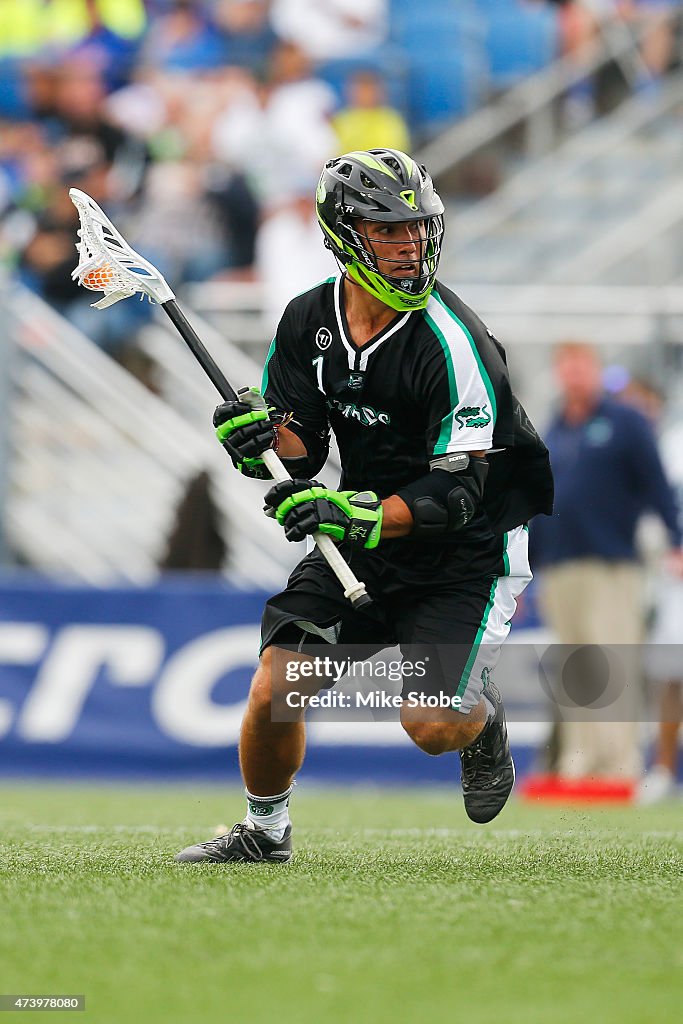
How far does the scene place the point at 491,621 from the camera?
16.4ft

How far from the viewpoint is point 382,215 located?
15.6 feet

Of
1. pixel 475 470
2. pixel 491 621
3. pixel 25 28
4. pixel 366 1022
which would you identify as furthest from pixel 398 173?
pixel 25 28

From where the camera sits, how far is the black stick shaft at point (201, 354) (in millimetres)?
5023

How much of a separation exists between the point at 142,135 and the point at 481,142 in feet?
10.1

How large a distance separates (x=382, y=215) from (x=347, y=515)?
91 centimetres

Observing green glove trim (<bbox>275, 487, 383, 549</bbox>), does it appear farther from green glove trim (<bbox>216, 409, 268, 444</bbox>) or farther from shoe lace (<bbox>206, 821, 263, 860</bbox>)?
shoe lace (<bbox>206, 821, 263, 860</bbox>)

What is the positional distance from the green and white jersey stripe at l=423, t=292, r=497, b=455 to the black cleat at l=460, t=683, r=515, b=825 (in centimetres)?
83

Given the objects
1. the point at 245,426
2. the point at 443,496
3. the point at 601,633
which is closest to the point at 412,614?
the point at 443,496

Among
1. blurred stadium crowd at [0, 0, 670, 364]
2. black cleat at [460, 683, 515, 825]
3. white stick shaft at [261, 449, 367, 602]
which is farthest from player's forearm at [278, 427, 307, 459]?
blurred stadium crowd at [0, 0, 670, 364]

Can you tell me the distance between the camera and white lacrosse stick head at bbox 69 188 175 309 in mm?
5398

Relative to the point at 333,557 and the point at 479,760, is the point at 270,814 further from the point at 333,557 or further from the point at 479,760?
the point at 333,557

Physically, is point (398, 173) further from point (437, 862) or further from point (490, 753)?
point (437, 862)

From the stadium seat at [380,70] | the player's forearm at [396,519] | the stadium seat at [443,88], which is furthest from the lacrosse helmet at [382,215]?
the stadium seat at [443,88]

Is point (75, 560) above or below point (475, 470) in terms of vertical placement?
below
